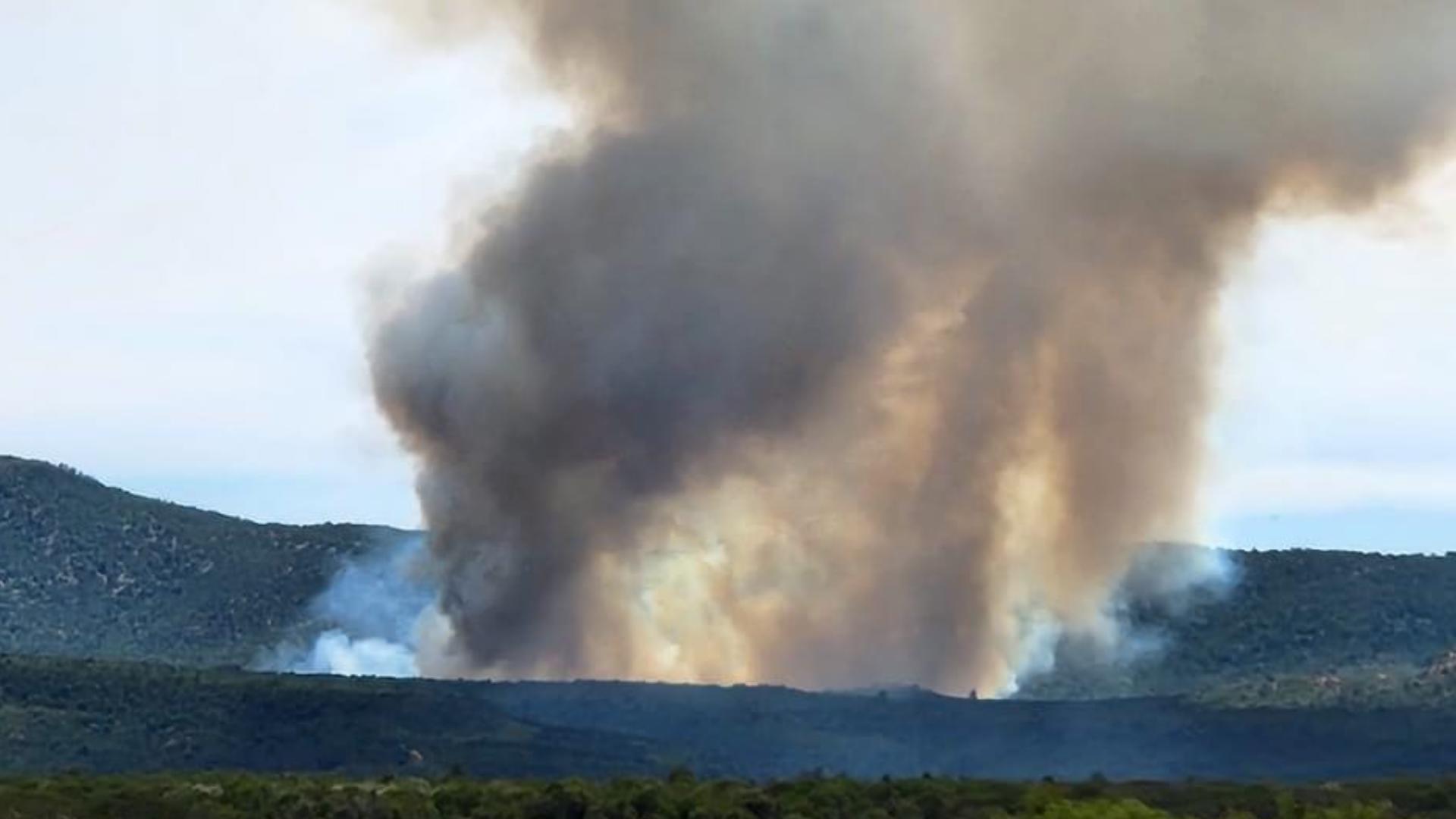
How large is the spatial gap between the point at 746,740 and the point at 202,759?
903 inches

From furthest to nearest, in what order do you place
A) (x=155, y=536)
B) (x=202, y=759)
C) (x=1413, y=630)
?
(x=155, y=536)
(x=1413, y=630)
(x=202, y=759)

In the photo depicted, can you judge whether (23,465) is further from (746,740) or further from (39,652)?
(746,740)

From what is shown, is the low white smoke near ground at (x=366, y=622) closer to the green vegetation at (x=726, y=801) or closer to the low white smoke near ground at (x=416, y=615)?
the low white smoke near ground at (x=416, y=615)

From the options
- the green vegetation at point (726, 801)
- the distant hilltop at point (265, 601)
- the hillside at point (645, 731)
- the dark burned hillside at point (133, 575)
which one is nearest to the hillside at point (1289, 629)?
the distant hilltop at point (265, 601)

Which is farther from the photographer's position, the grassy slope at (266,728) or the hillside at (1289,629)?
the hillside at (1289,629)

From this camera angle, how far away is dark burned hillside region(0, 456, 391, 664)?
174 meters


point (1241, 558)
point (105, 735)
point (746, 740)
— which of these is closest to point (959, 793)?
point (746, 740)

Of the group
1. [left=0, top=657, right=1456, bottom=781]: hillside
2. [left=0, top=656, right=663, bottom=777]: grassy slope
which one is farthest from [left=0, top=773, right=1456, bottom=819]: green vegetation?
[left=0, top=656, right=663, bottom=777]: grassy slope

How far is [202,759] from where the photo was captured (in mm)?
114562

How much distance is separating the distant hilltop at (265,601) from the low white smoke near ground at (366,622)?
1786 mm

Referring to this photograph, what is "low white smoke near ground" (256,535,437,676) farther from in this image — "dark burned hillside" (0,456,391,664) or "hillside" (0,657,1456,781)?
"hillside" (0,657,1456,781)

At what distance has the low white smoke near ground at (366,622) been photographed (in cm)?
16138

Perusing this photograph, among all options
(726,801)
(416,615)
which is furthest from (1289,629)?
(726,801)

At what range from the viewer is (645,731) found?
12288 cm
